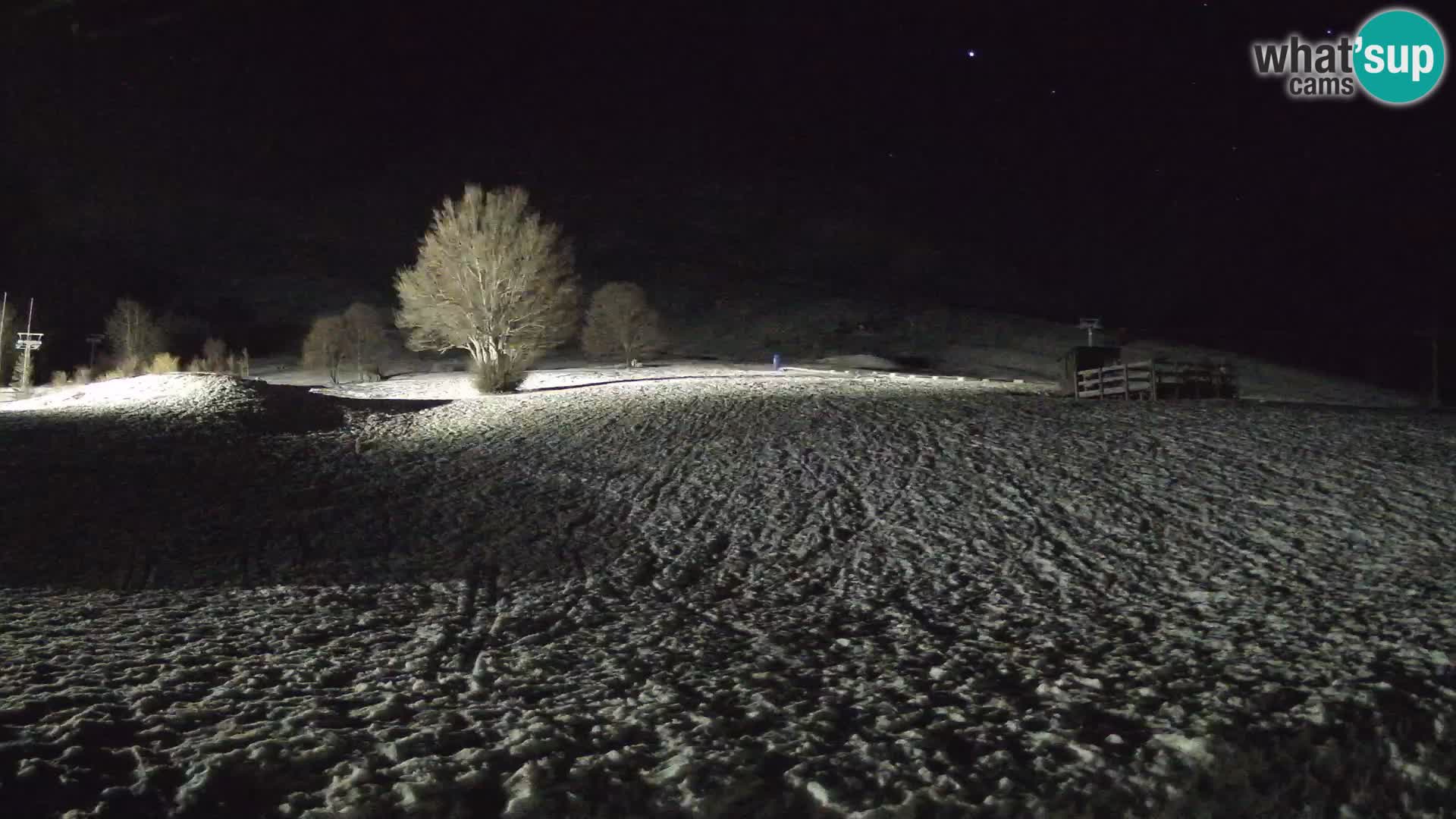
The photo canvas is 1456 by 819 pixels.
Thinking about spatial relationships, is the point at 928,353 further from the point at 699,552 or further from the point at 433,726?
the point at 433,726

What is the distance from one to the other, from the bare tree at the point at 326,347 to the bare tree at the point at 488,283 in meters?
51.3

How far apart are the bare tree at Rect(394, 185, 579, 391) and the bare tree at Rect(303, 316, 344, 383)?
5135 cm

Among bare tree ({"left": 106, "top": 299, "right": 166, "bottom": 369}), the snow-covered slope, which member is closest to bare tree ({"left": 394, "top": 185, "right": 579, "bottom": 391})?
the snow-covered slope

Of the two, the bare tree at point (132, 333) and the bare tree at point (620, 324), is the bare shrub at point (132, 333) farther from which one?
the bare tree at point (620, 324)

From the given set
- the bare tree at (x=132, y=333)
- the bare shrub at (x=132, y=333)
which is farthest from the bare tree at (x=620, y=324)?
the bare shrub at (x=132, y=333)

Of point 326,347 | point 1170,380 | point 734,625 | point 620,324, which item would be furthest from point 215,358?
point 734,625

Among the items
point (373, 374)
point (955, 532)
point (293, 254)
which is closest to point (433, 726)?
point (955, 532)

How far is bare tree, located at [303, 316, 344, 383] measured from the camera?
88062 mm

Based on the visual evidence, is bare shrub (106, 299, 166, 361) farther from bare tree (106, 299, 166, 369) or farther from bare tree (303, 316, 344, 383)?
bare tree (303, 316, 344, 383)

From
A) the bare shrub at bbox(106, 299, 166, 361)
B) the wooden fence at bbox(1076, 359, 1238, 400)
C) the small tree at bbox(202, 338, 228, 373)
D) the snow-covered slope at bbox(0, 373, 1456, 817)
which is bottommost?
the snow-covered slope at bbox(0, 373, 1456, 817)

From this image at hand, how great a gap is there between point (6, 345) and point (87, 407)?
2902 inches

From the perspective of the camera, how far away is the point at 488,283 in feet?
133

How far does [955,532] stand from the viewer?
38.7 ft

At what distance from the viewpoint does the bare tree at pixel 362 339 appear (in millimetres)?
90750
